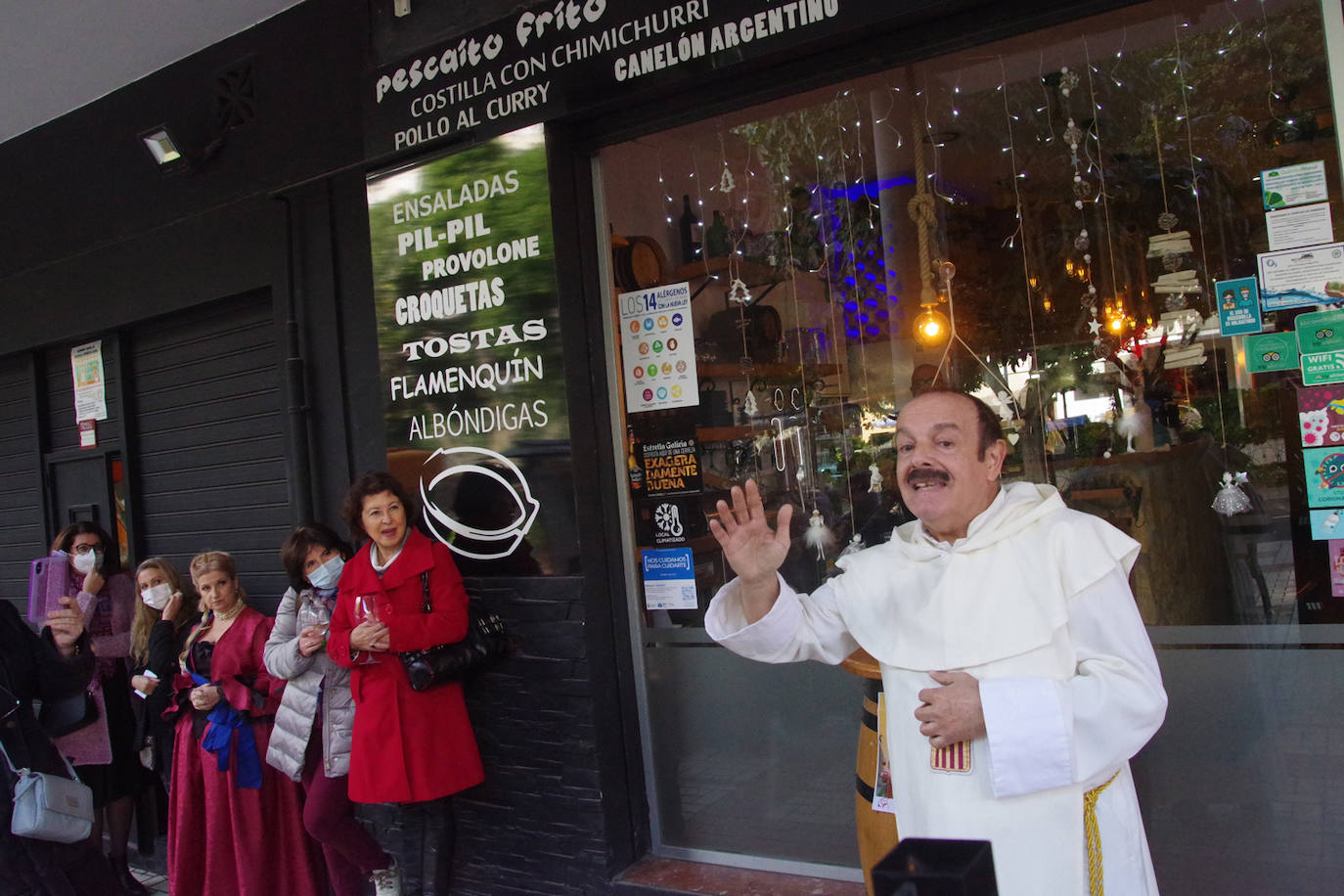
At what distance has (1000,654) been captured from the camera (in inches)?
94.3

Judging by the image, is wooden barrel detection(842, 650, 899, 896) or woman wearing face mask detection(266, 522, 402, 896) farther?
woman wearing face mask detection(266, 522, 402, 896)

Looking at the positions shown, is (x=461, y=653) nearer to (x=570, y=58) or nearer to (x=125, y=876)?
(x=570, y=58)

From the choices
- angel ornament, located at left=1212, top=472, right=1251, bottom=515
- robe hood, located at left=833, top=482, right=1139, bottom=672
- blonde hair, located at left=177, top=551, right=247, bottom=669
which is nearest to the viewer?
robe hood, located at left=833, top=482, right=1139, bottom=672

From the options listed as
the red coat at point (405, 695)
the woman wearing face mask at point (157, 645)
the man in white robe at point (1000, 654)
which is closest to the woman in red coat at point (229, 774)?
the woman wearing face mask at point (157, 645)

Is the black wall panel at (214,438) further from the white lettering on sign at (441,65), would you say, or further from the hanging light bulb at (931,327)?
the hanging light bulb at (931,327)

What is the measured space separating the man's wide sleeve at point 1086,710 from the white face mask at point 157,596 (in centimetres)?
410

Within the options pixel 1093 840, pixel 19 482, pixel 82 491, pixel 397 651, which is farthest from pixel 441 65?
pixel 19 482

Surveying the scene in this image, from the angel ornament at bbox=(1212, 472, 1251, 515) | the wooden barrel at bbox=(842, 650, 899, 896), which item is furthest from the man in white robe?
the angel ornament at bbox=(1212, 472, 1251, 515)

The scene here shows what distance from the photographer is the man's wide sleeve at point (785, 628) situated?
8.86ft

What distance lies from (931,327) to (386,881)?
3.20 m

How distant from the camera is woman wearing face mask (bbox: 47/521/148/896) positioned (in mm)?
5172

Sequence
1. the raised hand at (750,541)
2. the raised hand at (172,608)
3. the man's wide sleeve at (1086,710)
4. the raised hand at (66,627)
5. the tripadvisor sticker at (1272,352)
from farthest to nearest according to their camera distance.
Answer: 1. the raised hand at (172,608)
2. the raised hand at (66,627)
3. the tripadvisor sticker at (1272,352)
4. the raised hand at (750,541)
5. the man's wide sleeve at (1086,710)

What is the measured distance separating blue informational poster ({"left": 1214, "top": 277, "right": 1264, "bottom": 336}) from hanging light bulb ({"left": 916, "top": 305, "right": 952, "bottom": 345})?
0.91 m

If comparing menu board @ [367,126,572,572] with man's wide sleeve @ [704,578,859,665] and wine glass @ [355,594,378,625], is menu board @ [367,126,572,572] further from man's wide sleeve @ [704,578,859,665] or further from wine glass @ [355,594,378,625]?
man's wide sleeve @ [704,578,859,665]
